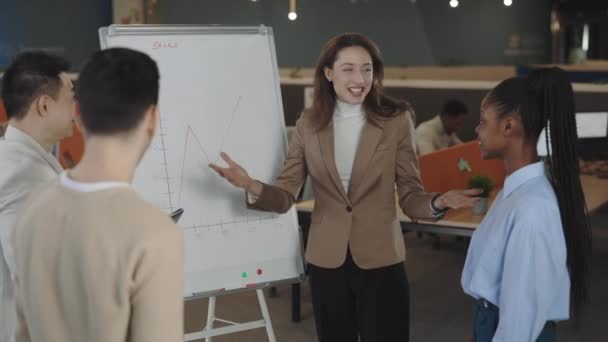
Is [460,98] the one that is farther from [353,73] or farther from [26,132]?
[26,132]

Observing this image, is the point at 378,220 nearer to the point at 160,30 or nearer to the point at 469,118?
the point at 160,30

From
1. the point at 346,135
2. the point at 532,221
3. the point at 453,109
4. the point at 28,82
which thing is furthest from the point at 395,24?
the point at 532,221

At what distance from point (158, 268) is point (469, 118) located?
572 cm

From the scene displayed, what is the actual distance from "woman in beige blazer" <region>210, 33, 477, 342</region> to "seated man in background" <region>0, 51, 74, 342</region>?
2.00ft

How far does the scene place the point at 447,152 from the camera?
195 inches

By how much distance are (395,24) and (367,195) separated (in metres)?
8.85

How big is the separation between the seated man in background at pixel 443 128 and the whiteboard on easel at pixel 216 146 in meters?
3.27

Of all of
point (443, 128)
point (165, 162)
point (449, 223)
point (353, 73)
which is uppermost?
point (353, 73)

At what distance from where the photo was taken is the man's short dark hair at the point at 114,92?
137cm

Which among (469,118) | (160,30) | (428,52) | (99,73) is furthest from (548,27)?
(99,73)

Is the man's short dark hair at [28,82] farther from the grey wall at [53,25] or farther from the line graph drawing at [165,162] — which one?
the grey wall at [53,25]

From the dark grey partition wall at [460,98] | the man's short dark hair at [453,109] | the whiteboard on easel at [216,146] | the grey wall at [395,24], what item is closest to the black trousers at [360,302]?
the whiteboard on easel at [216,146]

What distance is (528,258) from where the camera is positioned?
184cm

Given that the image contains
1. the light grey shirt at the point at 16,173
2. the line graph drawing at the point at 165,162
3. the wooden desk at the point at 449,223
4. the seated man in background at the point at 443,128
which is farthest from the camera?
the seated man in background at the point at 443,128
